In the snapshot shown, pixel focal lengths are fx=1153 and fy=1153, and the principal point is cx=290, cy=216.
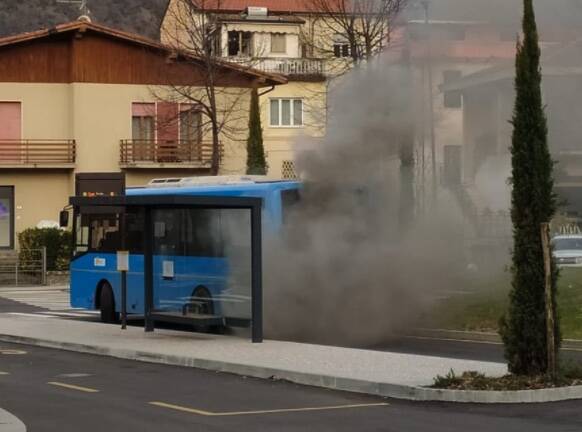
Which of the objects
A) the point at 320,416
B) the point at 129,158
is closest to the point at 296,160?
the point at 320,416

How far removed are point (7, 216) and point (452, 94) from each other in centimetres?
3526

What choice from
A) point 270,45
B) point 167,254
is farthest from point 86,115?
point 167,254

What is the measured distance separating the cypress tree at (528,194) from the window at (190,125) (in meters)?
34.2

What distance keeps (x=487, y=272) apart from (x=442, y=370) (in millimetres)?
9391

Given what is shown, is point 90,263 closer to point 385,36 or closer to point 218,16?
point 385,36

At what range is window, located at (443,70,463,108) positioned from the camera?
19.3 m

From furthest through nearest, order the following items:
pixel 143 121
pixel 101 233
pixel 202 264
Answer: pixel 143 121
pixel 101 233
pixel 202 264

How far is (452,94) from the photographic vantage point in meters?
20.6

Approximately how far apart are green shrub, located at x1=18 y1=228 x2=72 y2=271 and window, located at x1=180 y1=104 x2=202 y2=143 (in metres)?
7.10

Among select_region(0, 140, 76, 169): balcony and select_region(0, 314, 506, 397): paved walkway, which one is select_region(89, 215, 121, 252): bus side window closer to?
select_region(0, 314, 506, 397): paved walkway

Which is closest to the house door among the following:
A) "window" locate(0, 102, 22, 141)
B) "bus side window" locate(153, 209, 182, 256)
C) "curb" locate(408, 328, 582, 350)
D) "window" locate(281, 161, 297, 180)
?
"window" locate(0, 102, 22, 141)

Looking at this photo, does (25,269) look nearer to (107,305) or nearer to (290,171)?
(107,305)

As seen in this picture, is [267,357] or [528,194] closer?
[528,194]

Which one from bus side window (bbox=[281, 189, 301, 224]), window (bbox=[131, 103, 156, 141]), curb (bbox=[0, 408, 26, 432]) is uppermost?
window (bbox=[131, 103, 156, 141])
